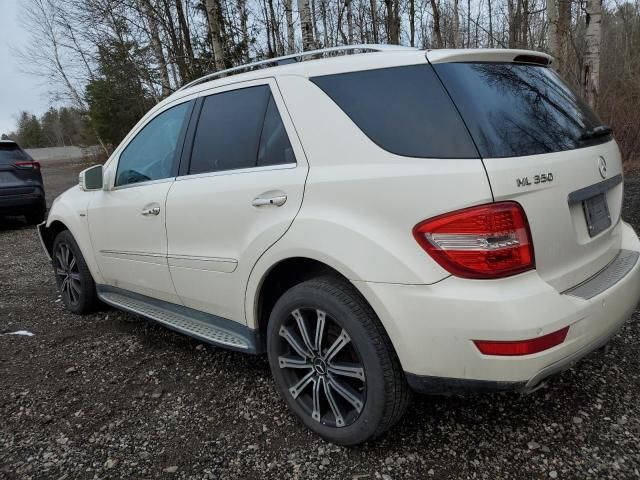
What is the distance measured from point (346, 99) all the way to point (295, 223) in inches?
23.7

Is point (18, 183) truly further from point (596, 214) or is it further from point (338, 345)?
point (596, 214)

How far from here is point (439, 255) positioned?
1824 mm

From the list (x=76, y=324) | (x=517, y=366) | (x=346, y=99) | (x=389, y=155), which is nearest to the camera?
(x=517, y=366)

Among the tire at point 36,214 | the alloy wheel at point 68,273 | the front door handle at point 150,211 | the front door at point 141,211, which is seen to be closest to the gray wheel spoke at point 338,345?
the front door at point 141,211

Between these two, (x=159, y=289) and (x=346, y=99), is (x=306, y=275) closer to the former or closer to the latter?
(x=346, y=99)

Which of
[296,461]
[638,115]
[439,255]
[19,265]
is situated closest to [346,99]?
[439,255]

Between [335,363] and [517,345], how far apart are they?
2.68 feet

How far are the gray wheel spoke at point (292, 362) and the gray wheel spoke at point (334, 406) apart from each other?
0.14 m

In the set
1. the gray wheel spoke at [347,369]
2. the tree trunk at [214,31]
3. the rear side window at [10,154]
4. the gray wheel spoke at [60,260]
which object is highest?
the tree trunk at [214,31]

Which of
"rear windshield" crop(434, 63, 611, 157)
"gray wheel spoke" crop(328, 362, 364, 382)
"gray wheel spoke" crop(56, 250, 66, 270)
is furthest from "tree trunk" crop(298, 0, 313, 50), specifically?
"gray wheel spoke" crop(328, 362, 364, 382)

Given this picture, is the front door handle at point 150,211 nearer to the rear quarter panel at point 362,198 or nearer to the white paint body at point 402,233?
the white paint body at point 402,233

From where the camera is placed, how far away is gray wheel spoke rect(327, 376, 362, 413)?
216cm

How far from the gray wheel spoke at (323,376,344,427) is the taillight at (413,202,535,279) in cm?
88

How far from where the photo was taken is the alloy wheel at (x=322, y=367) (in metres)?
2.17
